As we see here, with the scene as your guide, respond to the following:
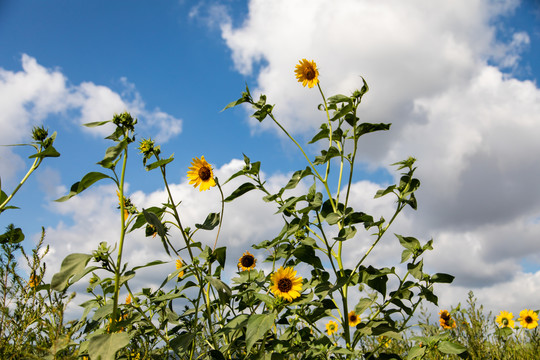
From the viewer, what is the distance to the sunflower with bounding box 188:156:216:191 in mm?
2310

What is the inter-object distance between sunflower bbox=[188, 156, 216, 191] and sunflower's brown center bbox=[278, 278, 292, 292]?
628mm

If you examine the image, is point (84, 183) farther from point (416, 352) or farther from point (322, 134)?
point (416, 352)

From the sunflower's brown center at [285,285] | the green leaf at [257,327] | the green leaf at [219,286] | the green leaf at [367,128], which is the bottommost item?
the green leaf at [257,327]

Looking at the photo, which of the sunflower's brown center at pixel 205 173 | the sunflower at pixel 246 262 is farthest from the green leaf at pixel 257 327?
the sunflower at pixel 246 262

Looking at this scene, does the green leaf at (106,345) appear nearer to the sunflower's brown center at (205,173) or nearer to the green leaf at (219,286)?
the green leaf at (219,286)

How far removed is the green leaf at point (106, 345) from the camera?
50.9 inches

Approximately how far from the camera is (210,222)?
200cm

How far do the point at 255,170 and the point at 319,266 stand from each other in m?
0.62

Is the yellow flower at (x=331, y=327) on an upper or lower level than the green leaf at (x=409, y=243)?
upper

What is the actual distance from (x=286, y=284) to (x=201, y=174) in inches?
29.7

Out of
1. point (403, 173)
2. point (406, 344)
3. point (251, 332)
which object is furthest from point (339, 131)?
point (406, 344)

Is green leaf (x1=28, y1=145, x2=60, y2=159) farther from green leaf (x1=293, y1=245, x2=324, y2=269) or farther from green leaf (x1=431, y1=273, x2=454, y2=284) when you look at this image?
green leaf (x1=431, y1=273, x2=454, y2=284)

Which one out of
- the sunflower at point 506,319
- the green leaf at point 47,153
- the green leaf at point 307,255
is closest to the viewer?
the green leaf at point 47,153

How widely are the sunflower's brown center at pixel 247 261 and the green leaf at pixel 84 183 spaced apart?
156cm
